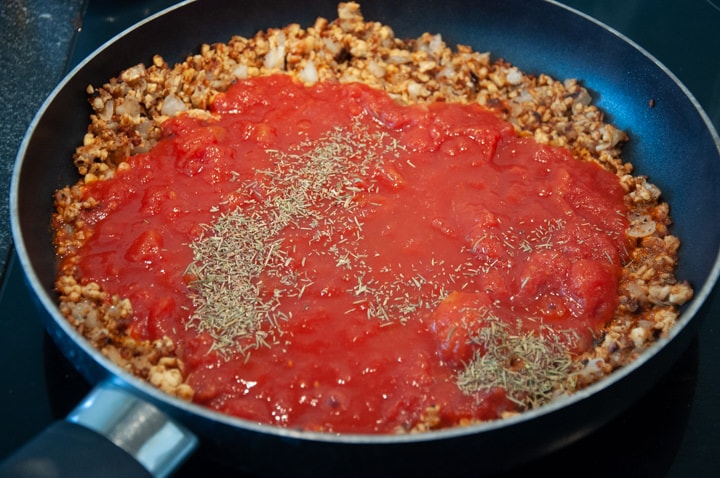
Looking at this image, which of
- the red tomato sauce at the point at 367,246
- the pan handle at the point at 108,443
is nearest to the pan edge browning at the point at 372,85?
the red tomato sauce at the point at 367,246

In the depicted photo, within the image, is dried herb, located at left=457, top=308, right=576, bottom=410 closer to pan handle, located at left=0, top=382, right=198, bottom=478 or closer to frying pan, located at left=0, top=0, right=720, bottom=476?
frying pan, located at left=0, top=0, right=720, bottom=476

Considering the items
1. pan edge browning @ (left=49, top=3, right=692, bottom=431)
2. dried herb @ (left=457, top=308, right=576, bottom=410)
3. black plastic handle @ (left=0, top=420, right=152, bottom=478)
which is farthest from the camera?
pan edge browning @ (left=49, top=3, right=692, bottom=431)

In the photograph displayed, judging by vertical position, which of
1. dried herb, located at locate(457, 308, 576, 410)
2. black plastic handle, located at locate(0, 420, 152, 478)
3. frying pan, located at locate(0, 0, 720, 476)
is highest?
frying pan, located at locate(0, 0, 720, 476)

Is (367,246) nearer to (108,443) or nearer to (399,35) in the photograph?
(108,443)

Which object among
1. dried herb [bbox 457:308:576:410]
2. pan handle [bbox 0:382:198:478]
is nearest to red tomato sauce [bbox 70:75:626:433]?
dried herb [bbox 457:308:576:410]

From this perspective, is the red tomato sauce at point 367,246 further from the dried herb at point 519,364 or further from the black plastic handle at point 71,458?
the black plastic handle at point 71,458

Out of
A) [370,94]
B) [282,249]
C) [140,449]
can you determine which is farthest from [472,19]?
[140,449]

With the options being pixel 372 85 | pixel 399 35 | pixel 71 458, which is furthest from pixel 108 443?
pixel 399 35

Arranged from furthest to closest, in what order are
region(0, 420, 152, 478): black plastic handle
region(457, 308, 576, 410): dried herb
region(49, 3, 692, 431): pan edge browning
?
1. region(49, 3, 692, 431): pan edge browning
2. region(457, 308, 576, 410): dried herb
3. region(0, 420, 152, 478): black plastic handle
